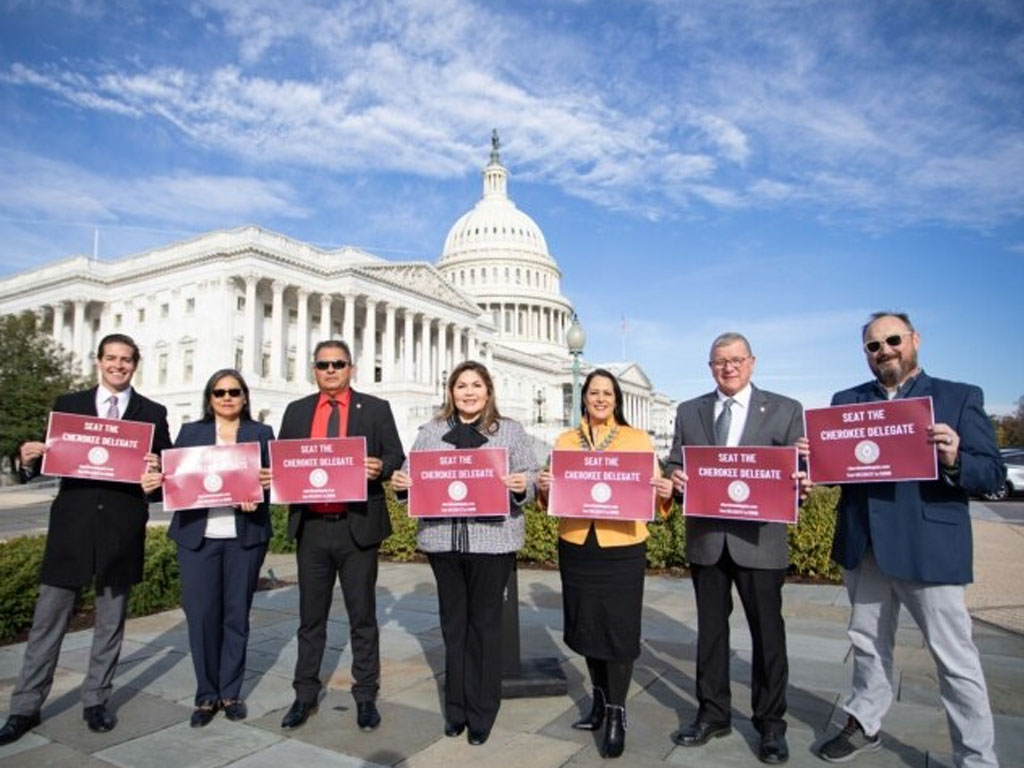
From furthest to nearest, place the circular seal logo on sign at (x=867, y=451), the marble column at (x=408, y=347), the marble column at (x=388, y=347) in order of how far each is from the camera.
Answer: the marble column at (x=408, y=347)
the marble column at (x=388, y=347)
the circular seal logo on sign at (x=867, y=451)

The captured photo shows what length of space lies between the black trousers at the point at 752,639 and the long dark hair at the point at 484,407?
6.17 feet

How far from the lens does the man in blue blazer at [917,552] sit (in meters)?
4.48

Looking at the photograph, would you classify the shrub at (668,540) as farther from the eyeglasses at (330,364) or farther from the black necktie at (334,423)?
the eyeglasses at (330,364)

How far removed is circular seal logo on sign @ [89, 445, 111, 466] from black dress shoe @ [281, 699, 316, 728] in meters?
2.40

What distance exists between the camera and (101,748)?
17.0 ft

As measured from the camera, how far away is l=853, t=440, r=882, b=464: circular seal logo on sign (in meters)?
4.79

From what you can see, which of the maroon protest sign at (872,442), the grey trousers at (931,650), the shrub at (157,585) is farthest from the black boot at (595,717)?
the shrub at (157,585)

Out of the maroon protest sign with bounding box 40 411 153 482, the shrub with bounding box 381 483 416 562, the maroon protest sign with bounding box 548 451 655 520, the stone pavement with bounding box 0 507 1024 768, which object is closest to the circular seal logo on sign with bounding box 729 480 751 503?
the maroon protest sign with bounding box 548 451 655 520

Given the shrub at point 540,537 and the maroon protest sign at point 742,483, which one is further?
the shrub at point 540,537

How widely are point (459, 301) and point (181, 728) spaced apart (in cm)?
7454

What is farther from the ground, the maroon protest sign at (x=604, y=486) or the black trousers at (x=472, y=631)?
the maroon protest sign at (x=604, y=486)

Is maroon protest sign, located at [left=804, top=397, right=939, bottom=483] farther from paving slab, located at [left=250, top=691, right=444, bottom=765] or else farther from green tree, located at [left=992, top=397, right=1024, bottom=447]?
green tree, located at [left=992, top=397, right=1024, bottom=447]

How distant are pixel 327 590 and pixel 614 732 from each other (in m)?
2.43

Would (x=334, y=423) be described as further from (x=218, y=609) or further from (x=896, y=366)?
(x=896, y=366)
